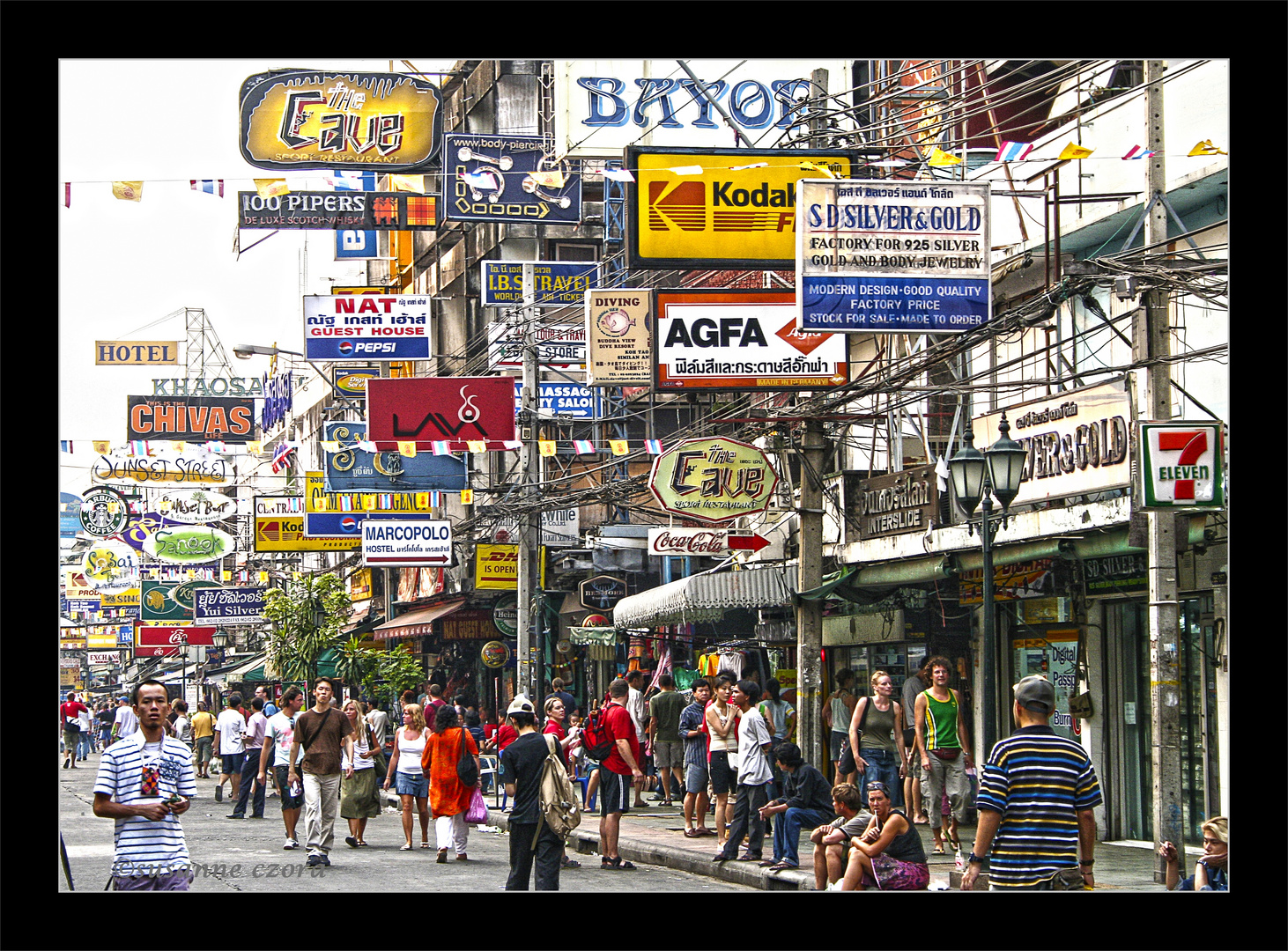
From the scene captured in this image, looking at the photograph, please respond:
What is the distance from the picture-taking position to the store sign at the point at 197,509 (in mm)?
49328

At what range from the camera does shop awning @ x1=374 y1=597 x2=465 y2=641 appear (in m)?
40.4

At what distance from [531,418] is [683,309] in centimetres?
1126

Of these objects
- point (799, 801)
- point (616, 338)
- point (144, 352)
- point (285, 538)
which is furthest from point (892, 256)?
point (144, 352)

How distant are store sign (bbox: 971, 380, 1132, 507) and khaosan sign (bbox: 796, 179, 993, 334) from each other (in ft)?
5.38

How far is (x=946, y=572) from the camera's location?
19.1 m

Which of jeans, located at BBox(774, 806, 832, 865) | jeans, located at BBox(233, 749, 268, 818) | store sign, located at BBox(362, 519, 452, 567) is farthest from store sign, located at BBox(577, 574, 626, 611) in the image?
jeans, located at BBox(774, 806, 832, 865)

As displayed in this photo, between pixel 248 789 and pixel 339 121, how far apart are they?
1176cm

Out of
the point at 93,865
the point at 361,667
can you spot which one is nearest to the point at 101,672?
the point at 361,667

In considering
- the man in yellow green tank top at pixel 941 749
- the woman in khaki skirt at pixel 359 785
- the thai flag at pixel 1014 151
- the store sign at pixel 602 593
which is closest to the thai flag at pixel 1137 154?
the thai flag at pixel 1014 151

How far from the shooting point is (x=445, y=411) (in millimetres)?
27312

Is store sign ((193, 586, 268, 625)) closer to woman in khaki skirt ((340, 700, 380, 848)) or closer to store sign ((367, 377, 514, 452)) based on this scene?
store sign ((367, 377, 514, 452))

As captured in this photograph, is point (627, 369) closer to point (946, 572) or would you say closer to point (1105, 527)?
point (946, 572)

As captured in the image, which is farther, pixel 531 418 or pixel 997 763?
pixel 531 418

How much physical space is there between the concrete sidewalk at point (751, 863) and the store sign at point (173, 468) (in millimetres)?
28364
